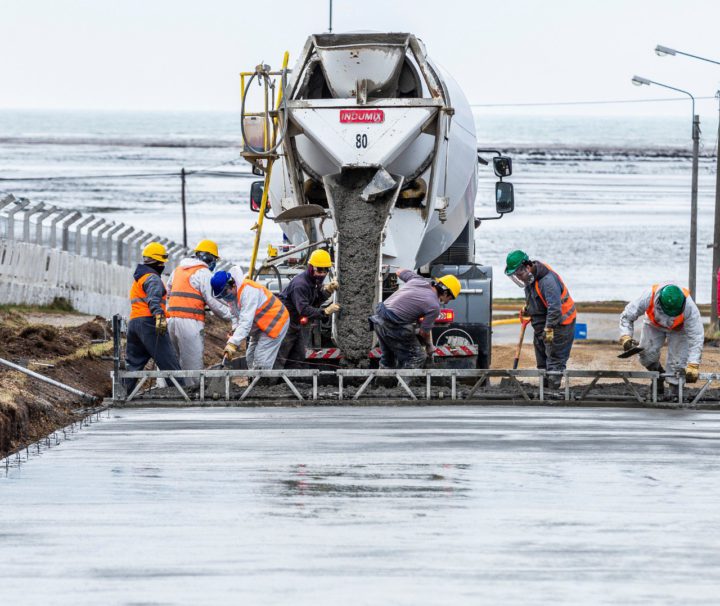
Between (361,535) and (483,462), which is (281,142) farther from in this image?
(361,535)

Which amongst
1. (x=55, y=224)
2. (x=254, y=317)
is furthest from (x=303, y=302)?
(x=55, y=224)

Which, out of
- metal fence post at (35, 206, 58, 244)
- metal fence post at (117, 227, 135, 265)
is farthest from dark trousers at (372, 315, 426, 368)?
metal fence post at (117, 227, 135, 265)

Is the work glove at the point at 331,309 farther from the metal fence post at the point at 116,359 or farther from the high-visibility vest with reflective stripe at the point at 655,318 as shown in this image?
the high-visibility vest with reflective stripe at the point at 655,318

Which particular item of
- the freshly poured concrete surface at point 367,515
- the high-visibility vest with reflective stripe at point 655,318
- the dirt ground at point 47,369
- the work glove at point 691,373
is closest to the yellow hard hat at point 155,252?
the dirt ground at point 47,369

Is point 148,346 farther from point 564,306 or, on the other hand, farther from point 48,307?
point 48,307

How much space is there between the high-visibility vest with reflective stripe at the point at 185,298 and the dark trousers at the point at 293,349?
2.97 feet

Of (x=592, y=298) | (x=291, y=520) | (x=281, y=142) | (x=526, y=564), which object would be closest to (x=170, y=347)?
(x=281, y=142)

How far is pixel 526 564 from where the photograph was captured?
6.19 metres

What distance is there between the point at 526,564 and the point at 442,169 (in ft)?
27.4

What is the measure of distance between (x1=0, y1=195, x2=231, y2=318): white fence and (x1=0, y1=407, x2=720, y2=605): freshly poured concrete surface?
13.5 meters

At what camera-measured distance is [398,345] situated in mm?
13516

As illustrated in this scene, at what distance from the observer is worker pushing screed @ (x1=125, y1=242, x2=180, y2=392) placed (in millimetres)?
13531

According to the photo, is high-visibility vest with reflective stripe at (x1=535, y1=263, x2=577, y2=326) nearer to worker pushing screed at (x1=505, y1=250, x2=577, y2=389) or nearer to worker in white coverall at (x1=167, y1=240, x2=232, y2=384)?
worker pushing screed at (x1=505, y1=250, x2=577, y2=389)

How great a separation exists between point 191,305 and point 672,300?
458cm
